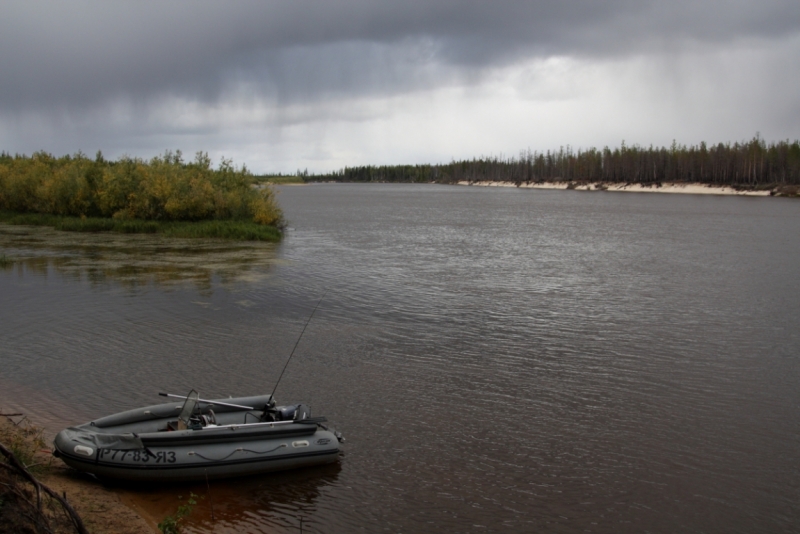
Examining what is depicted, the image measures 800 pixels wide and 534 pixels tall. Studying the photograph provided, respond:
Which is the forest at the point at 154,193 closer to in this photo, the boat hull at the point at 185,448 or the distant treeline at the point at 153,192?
the distant treeline at the point at 153,192

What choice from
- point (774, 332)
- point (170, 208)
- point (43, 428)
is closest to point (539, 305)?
point (774, 332)

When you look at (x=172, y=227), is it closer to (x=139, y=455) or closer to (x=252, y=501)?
(x=139, y=455)

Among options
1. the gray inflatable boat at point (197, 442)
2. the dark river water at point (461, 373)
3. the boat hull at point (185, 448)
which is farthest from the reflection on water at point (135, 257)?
the boat hull at point (185, 448)

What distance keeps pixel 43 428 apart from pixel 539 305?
1941 centimetres

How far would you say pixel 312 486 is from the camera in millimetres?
12312

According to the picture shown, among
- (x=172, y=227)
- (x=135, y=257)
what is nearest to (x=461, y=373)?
(x=135, y=257)

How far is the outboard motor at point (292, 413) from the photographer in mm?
13143

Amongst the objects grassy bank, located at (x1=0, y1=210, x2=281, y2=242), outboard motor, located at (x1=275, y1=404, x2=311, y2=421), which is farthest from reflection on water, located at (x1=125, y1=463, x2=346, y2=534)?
grassy bank, located at (x1=0, y1=210, x2=281, y2=242)

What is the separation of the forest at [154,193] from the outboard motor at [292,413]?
42139 millimetres

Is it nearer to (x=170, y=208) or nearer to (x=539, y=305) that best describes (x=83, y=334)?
(x=539, y=305)

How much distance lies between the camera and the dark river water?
11875 millimetres

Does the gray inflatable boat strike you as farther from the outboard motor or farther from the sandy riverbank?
the sandy riverbank

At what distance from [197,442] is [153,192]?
4590 cm

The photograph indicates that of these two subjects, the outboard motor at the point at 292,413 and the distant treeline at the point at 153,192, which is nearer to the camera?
the outboard motor at the point at 292,413
